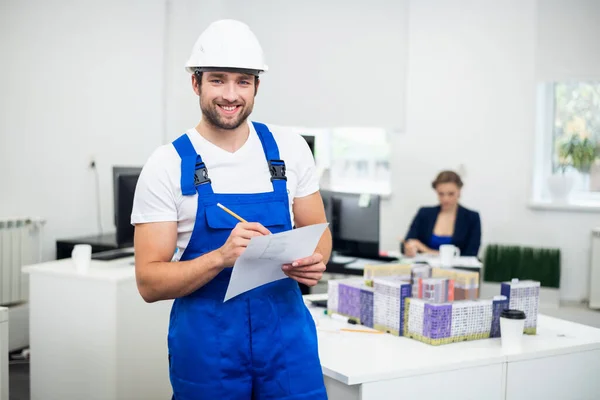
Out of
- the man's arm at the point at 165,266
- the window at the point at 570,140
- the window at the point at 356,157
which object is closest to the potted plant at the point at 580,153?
the window at the point at 570,140

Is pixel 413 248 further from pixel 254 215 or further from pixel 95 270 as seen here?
pixel 254 215

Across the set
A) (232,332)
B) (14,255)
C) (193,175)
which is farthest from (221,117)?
(14,255)

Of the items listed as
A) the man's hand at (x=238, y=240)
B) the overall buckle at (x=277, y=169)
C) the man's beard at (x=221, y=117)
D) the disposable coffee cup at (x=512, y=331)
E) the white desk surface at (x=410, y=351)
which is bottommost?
the white desk surface at (x=410, y=351)

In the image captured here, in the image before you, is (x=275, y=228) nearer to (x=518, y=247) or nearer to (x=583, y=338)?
(x=583, y=338)

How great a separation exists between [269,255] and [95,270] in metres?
2.13

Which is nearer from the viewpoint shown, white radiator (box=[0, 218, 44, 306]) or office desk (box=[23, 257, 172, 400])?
office desk (box=[23, 257, 172, 400])

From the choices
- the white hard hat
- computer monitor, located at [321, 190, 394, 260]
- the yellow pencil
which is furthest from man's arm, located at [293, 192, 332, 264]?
computer monitor, located at [321, 190, 394, 260]

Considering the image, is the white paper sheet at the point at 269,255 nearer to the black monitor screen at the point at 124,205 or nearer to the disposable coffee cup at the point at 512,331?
the disposable coffee cup at the point at 512,331

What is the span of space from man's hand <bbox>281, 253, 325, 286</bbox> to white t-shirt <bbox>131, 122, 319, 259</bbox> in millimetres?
194

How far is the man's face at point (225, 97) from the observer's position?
1701 mm

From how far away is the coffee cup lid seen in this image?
2.42m

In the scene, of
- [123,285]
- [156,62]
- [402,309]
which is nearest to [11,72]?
[156,62]

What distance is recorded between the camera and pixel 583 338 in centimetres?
262

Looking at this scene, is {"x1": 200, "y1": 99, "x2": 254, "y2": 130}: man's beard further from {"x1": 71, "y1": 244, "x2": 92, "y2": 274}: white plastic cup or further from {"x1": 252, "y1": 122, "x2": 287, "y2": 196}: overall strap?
{"x1": 71, "y1": 244, "x2": 92, "y2": 274}: white plastic cup
